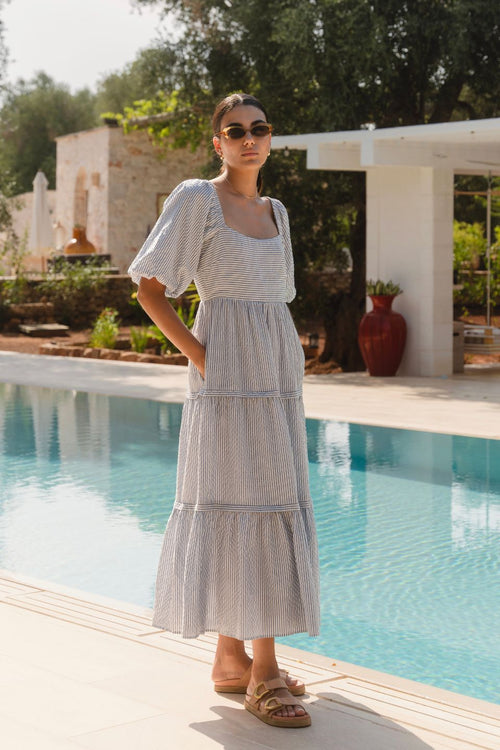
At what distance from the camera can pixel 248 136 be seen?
3.04 metres

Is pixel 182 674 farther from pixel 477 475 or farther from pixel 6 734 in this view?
pixel 477 475

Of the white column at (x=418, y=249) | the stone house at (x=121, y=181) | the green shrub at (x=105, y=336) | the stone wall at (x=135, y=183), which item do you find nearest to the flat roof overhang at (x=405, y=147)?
the white column at (x=418, y=249)

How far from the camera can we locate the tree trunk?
15.1 meters

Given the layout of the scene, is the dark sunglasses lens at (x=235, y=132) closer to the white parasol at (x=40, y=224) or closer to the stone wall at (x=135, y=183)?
the stone wall at (x=135, y=183)

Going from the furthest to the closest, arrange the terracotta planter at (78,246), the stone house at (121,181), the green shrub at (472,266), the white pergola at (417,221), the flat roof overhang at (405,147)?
the stone house at (121,181), the terracotta planter at (78,246), the green shrub at (472,266), the white pergola at (417,221), the flat roof overhang at (405,147)

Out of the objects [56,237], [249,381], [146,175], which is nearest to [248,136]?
[249,381]

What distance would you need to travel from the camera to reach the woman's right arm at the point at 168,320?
9.64 ft

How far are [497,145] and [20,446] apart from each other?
21.5 feet

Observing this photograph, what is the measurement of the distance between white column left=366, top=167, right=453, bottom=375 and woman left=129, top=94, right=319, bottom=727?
937cm

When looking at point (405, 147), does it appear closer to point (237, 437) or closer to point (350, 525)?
point (350, 525)

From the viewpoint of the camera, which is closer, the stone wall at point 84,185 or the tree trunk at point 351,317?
the tree trunk at point 351,317

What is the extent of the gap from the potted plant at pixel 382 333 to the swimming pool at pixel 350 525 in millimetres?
3104

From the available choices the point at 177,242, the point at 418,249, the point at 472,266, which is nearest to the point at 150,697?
the point at 177,242

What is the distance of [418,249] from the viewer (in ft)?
40.4
